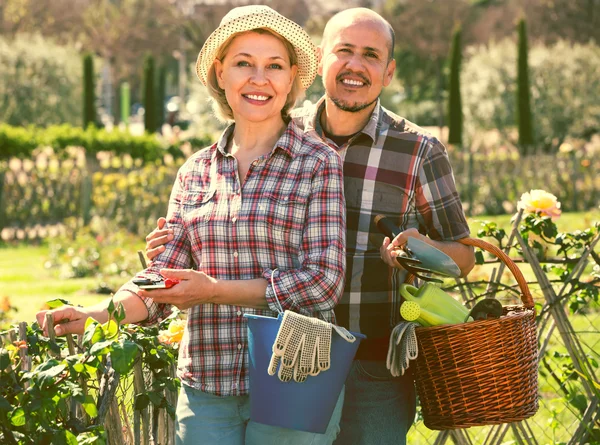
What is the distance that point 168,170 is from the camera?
11633mm

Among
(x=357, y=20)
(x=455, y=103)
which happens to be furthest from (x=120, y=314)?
(x=455, y=103)

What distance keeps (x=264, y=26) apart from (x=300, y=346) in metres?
0.83

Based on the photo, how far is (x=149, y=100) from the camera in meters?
25.3

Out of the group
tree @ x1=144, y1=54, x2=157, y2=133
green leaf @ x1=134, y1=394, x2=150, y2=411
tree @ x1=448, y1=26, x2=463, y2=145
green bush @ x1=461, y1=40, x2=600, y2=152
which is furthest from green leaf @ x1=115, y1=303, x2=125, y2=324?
tree @ x1=144, y1=54, x2=157, y2=133

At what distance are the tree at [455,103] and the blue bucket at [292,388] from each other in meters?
19.6

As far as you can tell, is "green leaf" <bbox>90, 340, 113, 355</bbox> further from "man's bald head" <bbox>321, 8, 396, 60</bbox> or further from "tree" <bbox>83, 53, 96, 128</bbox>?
"tree" <bbox>83, 53, 96, 128</bbox>

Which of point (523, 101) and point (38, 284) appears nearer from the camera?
point (38, 284)

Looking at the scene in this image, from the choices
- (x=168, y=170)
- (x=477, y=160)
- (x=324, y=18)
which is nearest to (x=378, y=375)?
(x=168, y=170)

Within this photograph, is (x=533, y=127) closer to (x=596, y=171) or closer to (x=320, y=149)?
(x=596, y=171)

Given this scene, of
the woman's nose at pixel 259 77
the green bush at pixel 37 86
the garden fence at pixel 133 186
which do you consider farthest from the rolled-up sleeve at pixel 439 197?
the green bush at pixel 37 86

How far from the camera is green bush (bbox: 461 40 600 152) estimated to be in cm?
2148

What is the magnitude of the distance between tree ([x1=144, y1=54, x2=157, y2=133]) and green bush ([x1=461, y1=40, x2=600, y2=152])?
8.61 meters

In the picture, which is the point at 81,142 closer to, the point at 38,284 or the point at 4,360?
the point at 38,284

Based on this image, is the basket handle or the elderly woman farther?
the basket handle
